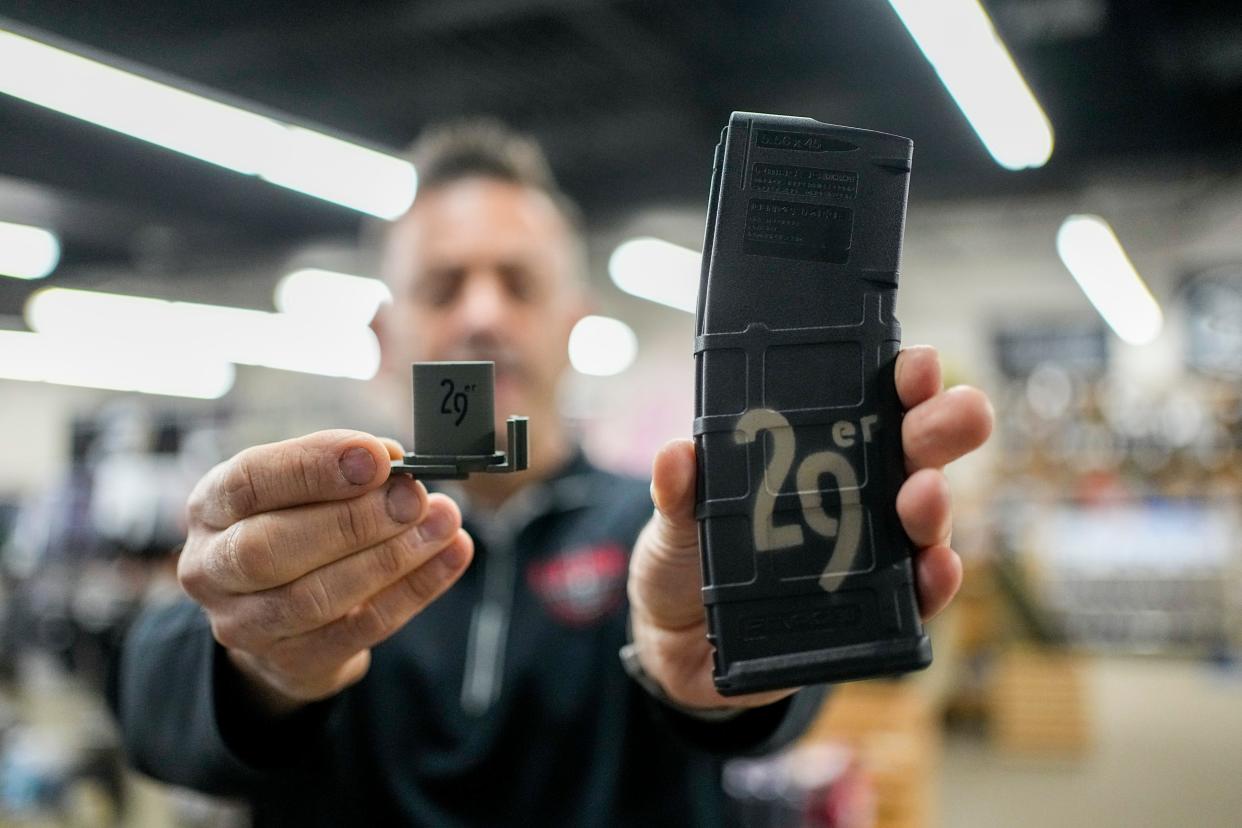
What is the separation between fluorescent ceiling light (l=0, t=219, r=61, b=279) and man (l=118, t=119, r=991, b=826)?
366 mm

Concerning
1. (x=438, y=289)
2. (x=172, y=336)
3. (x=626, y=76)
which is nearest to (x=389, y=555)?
(x=438, y=289)

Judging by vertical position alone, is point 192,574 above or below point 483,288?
below

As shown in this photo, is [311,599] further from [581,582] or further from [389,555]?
[581,582]

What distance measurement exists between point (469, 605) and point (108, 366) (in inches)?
46.5

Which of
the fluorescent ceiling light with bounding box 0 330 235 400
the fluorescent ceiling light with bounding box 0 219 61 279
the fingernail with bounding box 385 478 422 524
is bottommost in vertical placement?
the fingernail with bounding box 385 478 422 524

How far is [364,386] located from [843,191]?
0.46 metres

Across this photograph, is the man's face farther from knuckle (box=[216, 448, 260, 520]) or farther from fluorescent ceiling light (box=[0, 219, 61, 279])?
fluorescent ceiling light (box=[0, 219, 61, 279])

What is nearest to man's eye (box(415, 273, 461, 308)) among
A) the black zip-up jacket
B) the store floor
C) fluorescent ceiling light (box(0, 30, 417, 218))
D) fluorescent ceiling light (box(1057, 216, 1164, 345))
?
the black zip-up jacket

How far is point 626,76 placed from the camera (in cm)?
368

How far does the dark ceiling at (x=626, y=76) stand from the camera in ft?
7.88

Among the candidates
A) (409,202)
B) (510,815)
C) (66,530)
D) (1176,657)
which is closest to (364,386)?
(409,202)

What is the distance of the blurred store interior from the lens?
59.6 inches

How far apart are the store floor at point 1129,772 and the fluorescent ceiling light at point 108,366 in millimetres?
2317

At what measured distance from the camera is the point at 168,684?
68 cm
